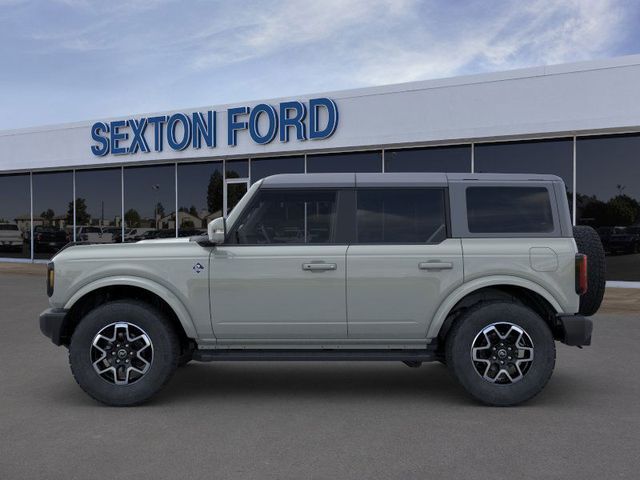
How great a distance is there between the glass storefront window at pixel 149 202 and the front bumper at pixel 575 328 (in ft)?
52.6

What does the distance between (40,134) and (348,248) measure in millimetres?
19721

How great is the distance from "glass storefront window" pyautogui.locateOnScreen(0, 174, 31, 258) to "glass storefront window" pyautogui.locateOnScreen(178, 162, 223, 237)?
7.25 metres

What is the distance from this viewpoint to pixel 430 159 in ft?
52.3

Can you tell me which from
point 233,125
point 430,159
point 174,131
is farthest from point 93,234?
point 430,159

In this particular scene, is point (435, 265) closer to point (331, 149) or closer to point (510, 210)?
point (510, 210)

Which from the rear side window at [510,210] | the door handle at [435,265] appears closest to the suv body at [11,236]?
the door handle at [435,265]

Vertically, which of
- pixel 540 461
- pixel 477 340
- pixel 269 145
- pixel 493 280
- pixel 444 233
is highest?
pixel 269 145

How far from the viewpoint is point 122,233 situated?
21.1 meters

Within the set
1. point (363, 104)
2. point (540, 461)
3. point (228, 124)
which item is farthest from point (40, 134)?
point (540, 461)

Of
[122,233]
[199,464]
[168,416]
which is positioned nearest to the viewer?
[199,464]

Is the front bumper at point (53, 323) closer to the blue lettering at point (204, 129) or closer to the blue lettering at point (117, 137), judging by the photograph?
the blue lettering at point (204, 129)

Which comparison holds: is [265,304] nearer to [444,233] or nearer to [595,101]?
[444,233]

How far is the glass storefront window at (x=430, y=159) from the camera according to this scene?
15523 mm

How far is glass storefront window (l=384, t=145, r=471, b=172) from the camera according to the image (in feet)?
50.9
